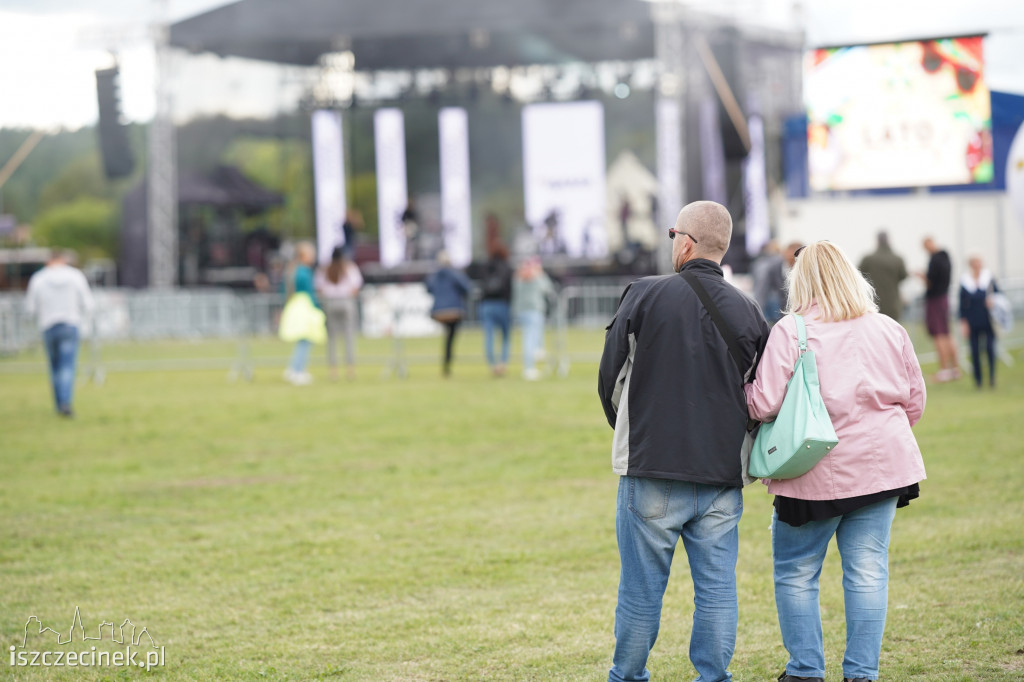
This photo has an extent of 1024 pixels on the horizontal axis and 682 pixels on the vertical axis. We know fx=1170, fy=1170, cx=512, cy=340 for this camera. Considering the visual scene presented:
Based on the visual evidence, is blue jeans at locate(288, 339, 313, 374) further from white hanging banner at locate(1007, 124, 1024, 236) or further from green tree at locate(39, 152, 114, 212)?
green tree at locate(39, 152, 114, 212)

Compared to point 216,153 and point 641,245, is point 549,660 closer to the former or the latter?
point 641,245

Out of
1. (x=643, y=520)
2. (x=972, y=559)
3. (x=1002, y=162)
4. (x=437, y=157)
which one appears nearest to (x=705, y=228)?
(x=643, y=520)

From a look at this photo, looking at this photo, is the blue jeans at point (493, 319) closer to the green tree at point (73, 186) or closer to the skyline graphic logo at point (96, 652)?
the skyline graphic logo at point (96, 652)

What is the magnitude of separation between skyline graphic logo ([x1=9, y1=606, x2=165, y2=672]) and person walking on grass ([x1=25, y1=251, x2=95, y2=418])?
813 centimetres

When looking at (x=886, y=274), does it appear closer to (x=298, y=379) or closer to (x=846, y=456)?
(x=298, y=379)

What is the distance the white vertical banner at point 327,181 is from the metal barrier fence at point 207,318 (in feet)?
13.9

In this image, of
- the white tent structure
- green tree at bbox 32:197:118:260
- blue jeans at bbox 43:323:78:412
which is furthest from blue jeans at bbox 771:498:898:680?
green tree at bbox 32:197:118:260

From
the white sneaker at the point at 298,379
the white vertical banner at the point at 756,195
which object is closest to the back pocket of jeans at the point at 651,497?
the white sneaker at the point at 298,379

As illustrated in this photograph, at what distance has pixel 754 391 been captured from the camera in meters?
3.81

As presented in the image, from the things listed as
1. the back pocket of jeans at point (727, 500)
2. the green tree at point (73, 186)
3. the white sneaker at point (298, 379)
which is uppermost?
the green tree at point (73, 186)

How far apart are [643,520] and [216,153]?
3389 cm

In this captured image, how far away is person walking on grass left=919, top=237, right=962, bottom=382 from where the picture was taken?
14.1 metres

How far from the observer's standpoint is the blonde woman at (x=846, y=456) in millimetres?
3822

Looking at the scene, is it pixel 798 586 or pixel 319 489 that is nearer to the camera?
pixel 798 586
